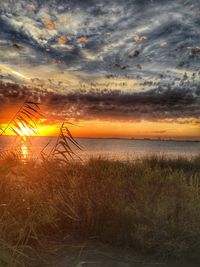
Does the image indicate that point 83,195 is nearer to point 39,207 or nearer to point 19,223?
point 39,207

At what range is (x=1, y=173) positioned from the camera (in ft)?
19.7

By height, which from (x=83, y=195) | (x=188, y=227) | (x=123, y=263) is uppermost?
(x=83, y=195)

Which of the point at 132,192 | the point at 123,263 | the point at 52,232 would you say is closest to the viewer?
the point at 123,263

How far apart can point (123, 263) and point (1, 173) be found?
9.06 ft

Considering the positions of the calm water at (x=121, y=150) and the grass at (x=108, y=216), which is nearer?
the grass at (x=108, y=216)

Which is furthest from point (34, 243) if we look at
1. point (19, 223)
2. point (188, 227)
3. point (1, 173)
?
point (188, 227)

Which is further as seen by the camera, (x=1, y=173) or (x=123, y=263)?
(x=1, y=173)

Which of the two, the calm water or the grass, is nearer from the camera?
the grass

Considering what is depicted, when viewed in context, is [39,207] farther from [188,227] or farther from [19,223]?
[188,227]

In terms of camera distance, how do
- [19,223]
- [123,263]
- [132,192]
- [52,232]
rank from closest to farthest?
[123,263] → [19,223] → [52,232] → [132,192]

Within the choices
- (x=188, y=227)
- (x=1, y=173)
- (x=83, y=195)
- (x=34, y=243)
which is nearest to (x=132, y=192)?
(x=83, y=195)

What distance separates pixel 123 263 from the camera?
4.46m

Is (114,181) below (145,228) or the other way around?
the other way around

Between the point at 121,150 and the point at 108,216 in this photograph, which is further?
the point at 121,150
